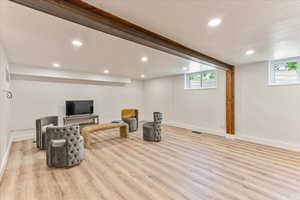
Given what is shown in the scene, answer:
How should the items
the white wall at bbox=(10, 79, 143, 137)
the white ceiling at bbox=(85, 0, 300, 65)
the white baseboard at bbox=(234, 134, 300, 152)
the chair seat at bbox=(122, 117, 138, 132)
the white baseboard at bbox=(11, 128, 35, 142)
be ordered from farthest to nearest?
1. the chair seat at bbox=(122, 117, 138, 132)
2. the white wall at bbox=(10, 79, 143, 137)
3. the white baseboard at bbox=(11, 128, 35, 142)
4. the white baseboard at bbox=(234, 134, 300, 152)
5. the white ceiling at bbox=(85, 0, 300, 65)

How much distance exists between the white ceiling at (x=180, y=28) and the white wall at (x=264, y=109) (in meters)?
1.00

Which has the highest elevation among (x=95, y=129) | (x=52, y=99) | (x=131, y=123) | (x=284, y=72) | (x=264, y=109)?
(x=284, y=72)

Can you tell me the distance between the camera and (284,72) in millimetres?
4148

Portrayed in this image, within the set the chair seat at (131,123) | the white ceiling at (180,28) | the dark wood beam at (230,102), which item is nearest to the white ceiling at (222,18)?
the white ceiling at (180,28)

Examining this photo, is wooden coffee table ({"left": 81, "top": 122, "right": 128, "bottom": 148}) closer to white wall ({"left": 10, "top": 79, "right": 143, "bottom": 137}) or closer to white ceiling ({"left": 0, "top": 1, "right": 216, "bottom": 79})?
white ceiling ({"left": 0, "top": 1, "right": 216, "bottom": 79})

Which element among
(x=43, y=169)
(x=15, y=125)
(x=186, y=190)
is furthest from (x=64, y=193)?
(x=15, y=125)

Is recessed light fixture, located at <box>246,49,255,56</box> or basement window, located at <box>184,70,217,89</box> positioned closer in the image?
recessed light fixture, located at <box>246,49,255,56</box>

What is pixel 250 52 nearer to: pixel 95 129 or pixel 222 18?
pixel 222 18

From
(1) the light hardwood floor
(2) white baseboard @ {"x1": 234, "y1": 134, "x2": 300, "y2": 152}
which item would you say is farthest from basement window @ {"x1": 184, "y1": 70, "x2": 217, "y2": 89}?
(1) the light hardwood floor

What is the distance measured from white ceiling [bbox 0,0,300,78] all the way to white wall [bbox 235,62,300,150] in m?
1.00

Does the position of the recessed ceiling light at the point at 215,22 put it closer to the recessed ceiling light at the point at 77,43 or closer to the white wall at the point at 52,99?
the recessed ceiling light at the point at 77,43

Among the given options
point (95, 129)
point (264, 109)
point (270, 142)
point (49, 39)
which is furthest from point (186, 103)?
point (49, 39)

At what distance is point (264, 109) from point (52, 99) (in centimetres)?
736

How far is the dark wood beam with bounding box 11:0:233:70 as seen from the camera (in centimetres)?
152
